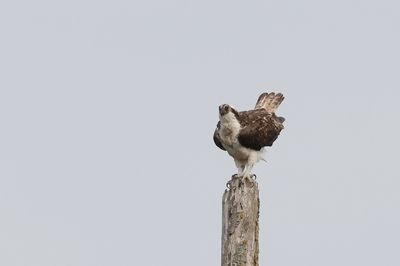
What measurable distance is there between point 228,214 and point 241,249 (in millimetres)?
474

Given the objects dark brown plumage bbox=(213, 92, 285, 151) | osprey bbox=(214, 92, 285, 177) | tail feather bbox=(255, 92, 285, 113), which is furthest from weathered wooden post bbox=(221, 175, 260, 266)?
tail feather bbox=(255, 92, 285, 113)

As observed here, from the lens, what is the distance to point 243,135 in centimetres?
1255

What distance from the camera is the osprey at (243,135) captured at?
41.1 ft

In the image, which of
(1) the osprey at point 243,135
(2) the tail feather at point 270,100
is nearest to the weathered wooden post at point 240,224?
(1) the osprey at point 243,135

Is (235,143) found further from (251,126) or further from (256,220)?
(256,220)

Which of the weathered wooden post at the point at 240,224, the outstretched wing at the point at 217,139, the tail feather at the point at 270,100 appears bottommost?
the weathered wooden post at the point at 240,224

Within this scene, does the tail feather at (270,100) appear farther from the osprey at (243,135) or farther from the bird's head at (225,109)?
the bird's head at (225,109)

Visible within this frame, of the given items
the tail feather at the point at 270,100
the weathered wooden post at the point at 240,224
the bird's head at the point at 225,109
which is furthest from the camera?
the tail feather at the point at 270,100

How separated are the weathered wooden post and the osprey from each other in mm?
2945

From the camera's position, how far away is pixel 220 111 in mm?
12531

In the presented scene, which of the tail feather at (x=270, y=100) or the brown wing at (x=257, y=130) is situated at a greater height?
the tail feather at (x=270, y=100)

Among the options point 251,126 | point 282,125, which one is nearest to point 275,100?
point 282,125

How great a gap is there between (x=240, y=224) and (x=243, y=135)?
12.7ft

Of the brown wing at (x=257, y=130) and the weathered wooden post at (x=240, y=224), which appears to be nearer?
the weathered wooden post at (x=240, y=224)
